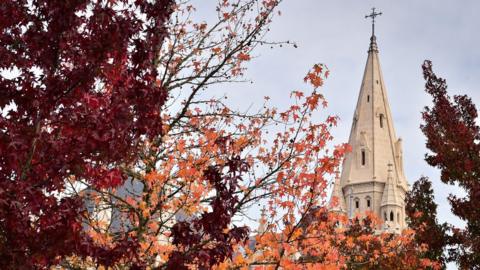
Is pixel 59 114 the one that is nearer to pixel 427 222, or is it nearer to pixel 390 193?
pixel 427 222

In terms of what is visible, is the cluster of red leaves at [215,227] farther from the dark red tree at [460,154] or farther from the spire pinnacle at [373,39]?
the spire pinnacle at [373,39]

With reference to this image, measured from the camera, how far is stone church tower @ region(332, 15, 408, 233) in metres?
81.4

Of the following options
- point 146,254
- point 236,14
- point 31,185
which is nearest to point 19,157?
point 31,185

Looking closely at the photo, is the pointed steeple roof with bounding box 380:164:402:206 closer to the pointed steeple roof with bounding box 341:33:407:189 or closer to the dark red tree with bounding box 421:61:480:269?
the pointed steeple roof with bounding box 341:33:407:189

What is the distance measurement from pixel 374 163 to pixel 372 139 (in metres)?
3.41

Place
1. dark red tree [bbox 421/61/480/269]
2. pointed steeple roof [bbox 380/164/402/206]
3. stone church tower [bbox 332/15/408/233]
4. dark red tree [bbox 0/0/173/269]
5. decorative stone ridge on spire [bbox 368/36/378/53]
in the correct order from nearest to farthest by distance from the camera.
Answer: dark red tree [bbox 0/0/173/269]
dark red tree [bbox 421/61/480/269]
pointed steeple roof [bbox 380/164/402/206]
stone church tower [bbox 332/15/408/233]
decorative stone ridge on spire [bbox 368/36/378/53]

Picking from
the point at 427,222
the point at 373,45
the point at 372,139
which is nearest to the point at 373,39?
the point at 373,45

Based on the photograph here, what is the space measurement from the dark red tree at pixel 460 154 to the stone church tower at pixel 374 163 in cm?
6426

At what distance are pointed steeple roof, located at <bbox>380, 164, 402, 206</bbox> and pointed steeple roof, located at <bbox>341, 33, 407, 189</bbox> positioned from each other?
3.59 feet

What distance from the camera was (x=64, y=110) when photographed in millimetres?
4938

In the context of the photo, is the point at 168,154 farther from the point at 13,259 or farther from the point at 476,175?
the point at 476,175

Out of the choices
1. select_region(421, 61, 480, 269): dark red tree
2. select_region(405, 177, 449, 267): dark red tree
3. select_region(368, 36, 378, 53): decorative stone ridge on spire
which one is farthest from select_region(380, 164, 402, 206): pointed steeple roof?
select_region(421, 61, 480, 269): dark red tree

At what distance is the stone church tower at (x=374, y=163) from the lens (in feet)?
267

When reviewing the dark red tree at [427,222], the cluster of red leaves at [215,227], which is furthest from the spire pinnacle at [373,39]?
the cluster of red leaves at [215,227]
